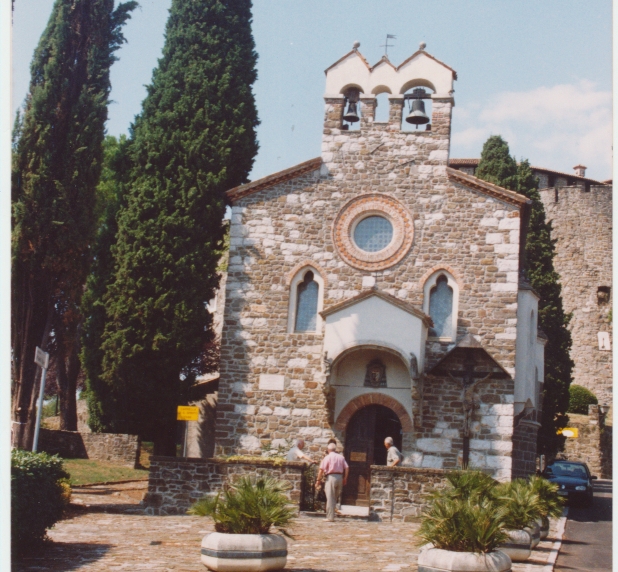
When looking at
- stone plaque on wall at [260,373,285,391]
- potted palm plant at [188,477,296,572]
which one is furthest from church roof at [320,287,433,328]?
potted palm plant at [188,477,296,572]

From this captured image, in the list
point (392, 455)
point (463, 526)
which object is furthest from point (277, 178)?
point (463, 526)

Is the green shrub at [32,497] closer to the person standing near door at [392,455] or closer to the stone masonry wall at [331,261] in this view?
the person standing near door at [392,455]

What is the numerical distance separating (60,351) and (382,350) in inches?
323

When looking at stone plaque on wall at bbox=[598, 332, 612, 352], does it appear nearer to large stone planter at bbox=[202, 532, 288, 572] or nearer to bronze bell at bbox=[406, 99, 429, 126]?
bronze bell at bbox=[406, 99, 429, 126]

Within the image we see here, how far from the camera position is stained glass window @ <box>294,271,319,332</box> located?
22219 mm

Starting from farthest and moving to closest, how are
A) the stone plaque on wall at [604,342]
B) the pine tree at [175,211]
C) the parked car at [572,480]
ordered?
the stone plaque on wall at [604,342] → the parked car at [572,480] → the pine tree at [175,211]

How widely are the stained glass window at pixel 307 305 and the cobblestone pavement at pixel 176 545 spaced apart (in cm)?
576

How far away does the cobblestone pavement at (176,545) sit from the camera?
1178cm

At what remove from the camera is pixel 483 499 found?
11.1 meters

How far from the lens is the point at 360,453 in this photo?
21375 mm

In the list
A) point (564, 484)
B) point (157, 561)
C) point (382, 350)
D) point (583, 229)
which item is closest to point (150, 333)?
point (382, 350)

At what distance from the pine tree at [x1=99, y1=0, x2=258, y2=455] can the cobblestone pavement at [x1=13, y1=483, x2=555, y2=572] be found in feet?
14.1

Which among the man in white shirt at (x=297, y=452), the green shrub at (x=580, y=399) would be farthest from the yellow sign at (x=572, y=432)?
the man in white shirt at (x=297, y=452)

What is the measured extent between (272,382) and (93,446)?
866 cm
